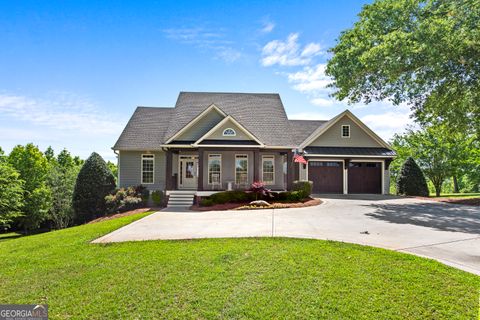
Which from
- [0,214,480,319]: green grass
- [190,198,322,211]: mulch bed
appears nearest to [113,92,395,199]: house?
[190,198,322,211]: mulch bed

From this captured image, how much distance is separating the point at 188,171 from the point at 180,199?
9.85ft

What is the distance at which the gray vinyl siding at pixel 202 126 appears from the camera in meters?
17.9

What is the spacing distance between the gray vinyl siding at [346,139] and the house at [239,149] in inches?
3.0

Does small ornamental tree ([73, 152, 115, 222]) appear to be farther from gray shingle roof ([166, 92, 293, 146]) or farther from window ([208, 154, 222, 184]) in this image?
window ([208, 154, 222, 184])

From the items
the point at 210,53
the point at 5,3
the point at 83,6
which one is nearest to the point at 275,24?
the point at 210,53

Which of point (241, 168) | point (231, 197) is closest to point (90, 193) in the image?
point (231, 197)

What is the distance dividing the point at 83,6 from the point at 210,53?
5.50 m

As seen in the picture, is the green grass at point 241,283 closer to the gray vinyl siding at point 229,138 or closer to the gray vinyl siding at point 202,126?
the gray vinyl siding at point 229,138

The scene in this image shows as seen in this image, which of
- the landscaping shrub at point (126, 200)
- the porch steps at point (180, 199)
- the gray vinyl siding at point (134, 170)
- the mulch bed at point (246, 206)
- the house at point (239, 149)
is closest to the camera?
the mulch bed at point (246, 206)

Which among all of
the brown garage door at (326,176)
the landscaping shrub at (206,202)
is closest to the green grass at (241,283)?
the landscaping shrub at (206,202)

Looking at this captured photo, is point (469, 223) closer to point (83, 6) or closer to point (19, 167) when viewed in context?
point (83, 6)

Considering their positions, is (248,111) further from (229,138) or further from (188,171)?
(188,171)

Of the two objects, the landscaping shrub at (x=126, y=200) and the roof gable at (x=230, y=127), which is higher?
the roof gable at (x=230, y=127)

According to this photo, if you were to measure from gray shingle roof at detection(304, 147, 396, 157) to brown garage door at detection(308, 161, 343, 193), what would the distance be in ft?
3.15
